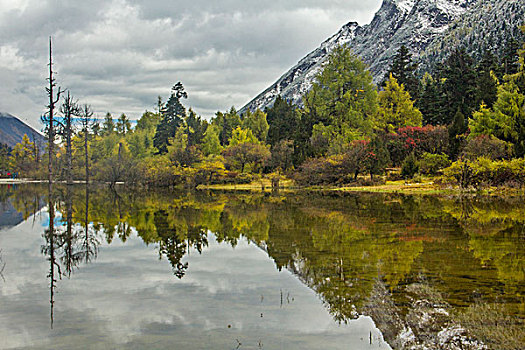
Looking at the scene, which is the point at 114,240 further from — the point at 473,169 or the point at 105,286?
the point at 473,169

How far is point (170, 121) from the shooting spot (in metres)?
71.6

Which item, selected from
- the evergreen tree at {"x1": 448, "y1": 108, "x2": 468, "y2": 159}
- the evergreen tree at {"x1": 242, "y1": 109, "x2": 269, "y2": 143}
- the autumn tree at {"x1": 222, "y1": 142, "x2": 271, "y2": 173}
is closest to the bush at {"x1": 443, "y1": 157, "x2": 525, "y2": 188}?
the evergreen tree at {"x1": 448, "y1": 108, "x2": 468, "y2": 159}

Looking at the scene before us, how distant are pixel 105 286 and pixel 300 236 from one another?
6365mm

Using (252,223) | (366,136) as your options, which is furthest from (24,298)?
(366,136)

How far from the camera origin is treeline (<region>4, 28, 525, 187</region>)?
3409cm

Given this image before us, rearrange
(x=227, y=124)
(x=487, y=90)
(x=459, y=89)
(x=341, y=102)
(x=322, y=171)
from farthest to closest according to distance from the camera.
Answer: (x=227, y=124) < (x=459, y=89) < (x=341, y=102) < (x=487, y=90) < (x=322, y=171)

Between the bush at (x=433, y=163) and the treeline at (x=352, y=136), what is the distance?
3.4 inches

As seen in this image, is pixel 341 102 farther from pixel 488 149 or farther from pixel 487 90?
pixel 488 149

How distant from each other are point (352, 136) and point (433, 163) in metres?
9.98

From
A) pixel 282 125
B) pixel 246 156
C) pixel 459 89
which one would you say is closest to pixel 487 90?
pixel 459 89

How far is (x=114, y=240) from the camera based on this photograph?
484 inches

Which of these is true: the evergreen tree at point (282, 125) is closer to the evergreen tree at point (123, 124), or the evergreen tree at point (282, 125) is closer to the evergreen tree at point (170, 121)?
the evergreen tree at point (170, 121)

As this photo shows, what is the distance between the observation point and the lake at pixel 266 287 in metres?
5.14

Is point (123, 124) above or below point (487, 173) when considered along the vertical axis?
above
